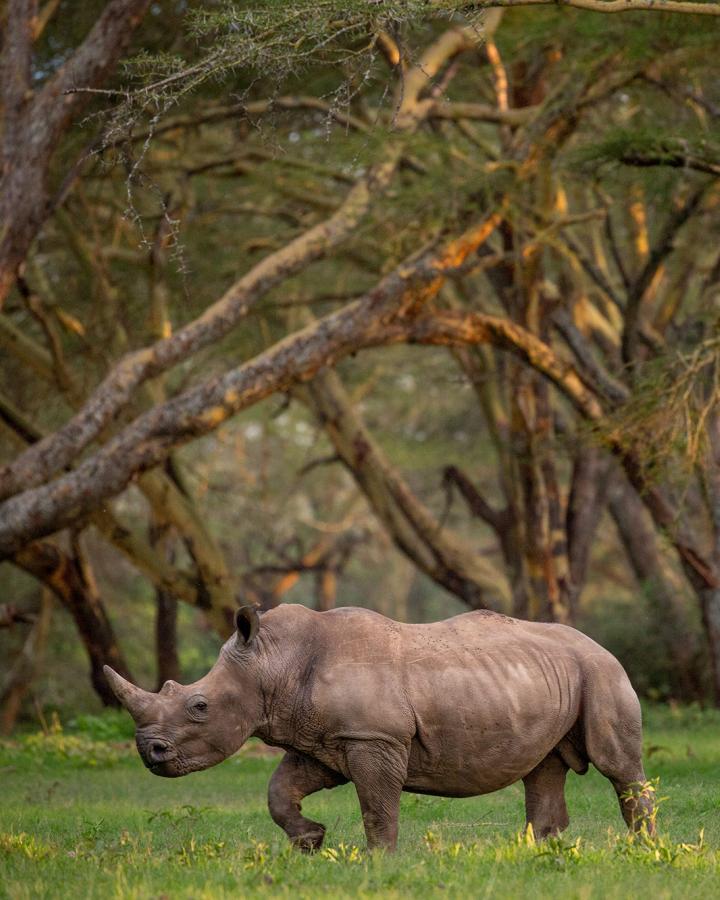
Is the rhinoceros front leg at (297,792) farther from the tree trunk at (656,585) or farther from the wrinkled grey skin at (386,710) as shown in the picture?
the tree trunk at (656,585)

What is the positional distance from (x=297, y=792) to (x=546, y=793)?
4.84ft

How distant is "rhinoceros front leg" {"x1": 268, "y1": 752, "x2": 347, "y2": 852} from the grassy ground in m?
0.18

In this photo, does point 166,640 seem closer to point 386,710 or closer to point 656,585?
point 656,585

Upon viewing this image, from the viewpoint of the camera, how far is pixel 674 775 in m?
12.7

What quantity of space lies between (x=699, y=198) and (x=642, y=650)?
30.8 feet

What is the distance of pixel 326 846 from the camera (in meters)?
8.34

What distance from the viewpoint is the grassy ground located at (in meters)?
6.31

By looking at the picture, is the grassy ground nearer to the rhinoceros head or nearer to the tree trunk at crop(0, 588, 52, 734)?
the rhinoceros head

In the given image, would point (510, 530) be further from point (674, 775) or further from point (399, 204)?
point (674, 775)

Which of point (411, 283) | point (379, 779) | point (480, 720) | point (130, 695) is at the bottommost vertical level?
point (379, 779)

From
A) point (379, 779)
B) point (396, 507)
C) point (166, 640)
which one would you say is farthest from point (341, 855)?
point (166, 640)

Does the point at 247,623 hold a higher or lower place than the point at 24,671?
higher

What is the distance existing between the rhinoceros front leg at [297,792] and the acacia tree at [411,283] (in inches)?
180

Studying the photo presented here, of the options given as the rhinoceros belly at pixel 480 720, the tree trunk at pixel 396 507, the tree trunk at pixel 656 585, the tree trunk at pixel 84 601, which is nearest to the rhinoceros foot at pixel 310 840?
the rhinoceros belly at pixel 480 720
